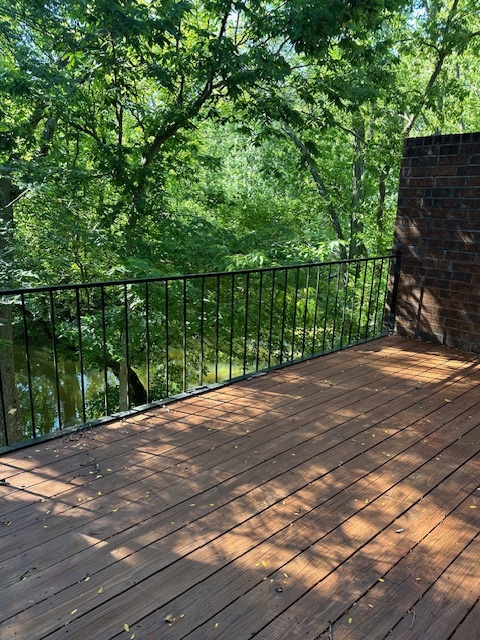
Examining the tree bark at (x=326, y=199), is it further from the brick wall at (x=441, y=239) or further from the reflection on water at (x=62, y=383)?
the brick wall at (x=441, y=239)

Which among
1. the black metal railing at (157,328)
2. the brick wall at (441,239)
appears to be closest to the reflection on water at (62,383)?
the black metal railing at (157,328)

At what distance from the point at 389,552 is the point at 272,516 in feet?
1.48

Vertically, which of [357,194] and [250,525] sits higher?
[357,194]

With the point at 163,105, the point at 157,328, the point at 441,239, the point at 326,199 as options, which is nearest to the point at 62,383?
the point at 157,328

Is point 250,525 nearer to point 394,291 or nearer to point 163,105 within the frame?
point 394,291

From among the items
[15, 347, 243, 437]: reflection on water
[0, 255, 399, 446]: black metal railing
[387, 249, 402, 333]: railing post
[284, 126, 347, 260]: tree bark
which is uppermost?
[284, 126, 347, 260]: tree bark

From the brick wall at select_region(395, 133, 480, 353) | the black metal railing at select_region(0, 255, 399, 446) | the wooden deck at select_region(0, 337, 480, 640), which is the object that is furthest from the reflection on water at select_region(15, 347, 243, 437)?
the wooden deck at select_region(0, 337, 480, 640)

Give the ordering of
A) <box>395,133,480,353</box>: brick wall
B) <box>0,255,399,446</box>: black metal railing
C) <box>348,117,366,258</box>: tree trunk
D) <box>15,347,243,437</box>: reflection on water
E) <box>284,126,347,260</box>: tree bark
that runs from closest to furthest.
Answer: <box>395,133,480,353</box>: brick wall → <box>0,255,399,446</box>: black metal railing → <box>284,126,347,260</box>: tree bark → <box>348,117,366,258</box>: tree trunk → <box>15,347,243,437</box>: reflection on water

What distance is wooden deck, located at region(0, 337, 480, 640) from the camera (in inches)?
55.5

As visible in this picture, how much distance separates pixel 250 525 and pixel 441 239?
3.31 m

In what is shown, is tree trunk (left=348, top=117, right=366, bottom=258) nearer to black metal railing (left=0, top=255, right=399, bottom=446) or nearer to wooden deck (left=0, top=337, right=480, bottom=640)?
black metal railing (left=0, top=255, right=399, bottom=446)

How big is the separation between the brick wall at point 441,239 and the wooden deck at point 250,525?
1.41m

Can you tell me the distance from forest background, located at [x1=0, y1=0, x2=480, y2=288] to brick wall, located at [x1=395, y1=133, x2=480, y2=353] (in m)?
1.14

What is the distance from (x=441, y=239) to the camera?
4.18 metres
